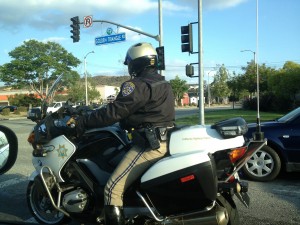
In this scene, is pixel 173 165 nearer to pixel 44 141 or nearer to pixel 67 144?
pixel 67 144

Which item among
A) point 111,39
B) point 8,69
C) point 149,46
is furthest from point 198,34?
point 8,69

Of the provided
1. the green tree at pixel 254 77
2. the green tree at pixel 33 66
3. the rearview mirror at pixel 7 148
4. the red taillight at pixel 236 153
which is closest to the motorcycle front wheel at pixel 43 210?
the rearview mirror at pixel 7 148

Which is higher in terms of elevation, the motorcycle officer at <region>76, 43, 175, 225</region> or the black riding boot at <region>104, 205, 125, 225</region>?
the motorcycle officer at <region>76, 43, 175, 225</region>

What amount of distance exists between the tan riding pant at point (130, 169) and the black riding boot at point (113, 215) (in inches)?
1.5

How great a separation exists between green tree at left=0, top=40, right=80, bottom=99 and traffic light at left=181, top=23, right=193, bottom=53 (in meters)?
39.5

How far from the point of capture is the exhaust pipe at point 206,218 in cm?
324

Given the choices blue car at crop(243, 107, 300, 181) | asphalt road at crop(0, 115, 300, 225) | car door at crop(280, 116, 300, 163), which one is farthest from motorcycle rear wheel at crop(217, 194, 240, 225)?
car door at crop(280, 116, 300, 163)

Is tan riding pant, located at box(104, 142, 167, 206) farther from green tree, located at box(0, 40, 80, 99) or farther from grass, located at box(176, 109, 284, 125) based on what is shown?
green tree, located at box(0, 40, 80, 99)

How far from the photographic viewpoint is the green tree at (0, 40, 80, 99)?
53.8 meters

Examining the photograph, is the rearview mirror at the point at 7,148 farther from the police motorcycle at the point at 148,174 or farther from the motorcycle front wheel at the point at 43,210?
the motorcycle front wheel at the point at 43,210

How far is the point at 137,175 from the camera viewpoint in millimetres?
3547

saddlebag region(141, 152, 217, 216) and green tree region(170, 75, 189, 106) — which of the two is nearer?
saddlebag region(141, 152, 217, 216)

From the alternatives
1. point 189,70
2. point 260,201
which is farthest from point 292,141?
point 189,70

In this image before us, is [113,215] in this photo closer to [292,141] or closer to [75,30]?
[292,141]
